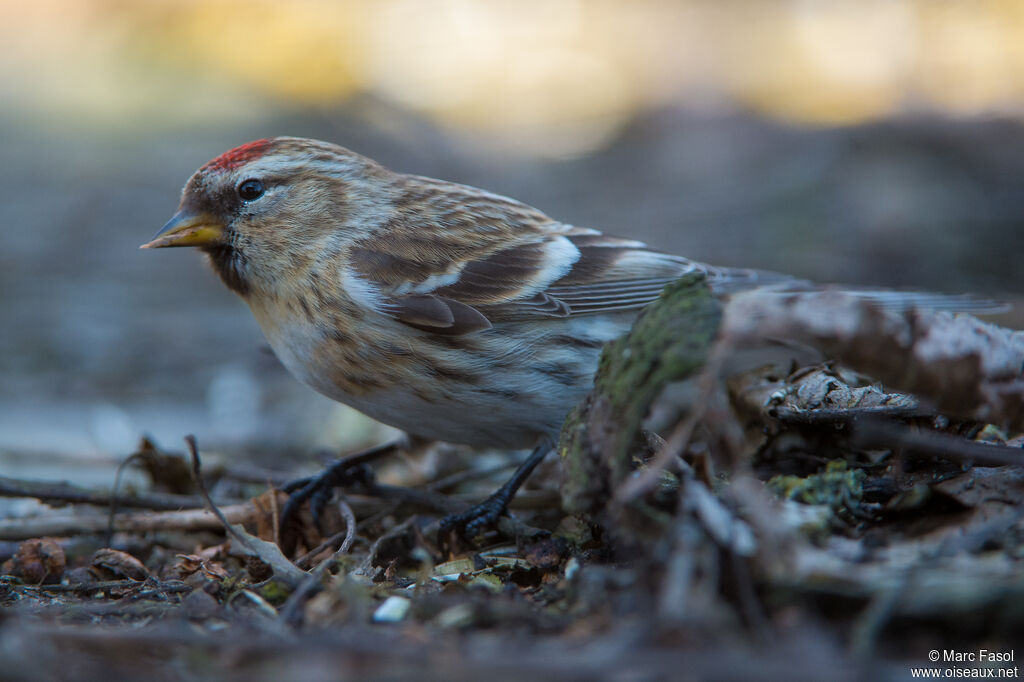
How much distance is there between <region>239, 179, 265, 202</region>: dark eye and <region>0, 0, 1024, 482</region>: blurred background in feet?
4.90

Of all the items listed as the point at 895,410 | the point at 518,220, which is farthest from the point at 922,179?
the point at 895,410

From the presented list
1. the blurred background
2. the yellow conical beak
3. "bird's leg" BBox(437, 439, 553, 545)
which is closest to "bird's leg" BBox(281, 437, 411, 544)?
"bird's leg" BBox(437, 439, 553, 545)

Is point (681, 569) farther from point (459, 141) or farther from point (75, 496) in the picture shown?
point (459, 141)

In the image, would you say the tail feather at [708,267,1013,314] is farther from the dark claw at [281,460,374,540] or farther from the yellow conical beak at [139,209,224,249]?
the yellow conical beak at [139,209,224,249]

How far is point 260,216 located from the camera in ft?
11.7

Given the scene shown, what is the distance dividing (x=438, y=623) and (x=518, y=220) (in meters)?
2.22

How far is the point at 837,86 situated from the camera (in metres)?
10.3

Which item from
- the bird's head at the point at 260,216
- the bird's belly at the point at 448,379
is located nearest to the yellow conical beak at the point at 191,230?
the bird's head at the point at 260,216

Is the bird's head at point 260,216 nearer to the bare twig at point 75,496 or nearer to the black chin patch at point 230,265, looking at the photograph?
the black chin patch at point 230,265

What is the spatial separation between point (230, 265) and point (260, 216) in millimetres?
208

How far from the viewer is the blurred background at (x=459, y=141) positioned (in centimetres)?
601

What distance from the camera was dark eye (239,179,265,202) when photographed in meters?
3.58

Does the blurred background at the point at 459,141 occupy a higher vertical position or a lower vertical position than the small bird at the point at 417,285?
higher

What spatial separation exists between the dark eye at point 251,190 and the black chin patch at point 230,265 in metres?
0.20
